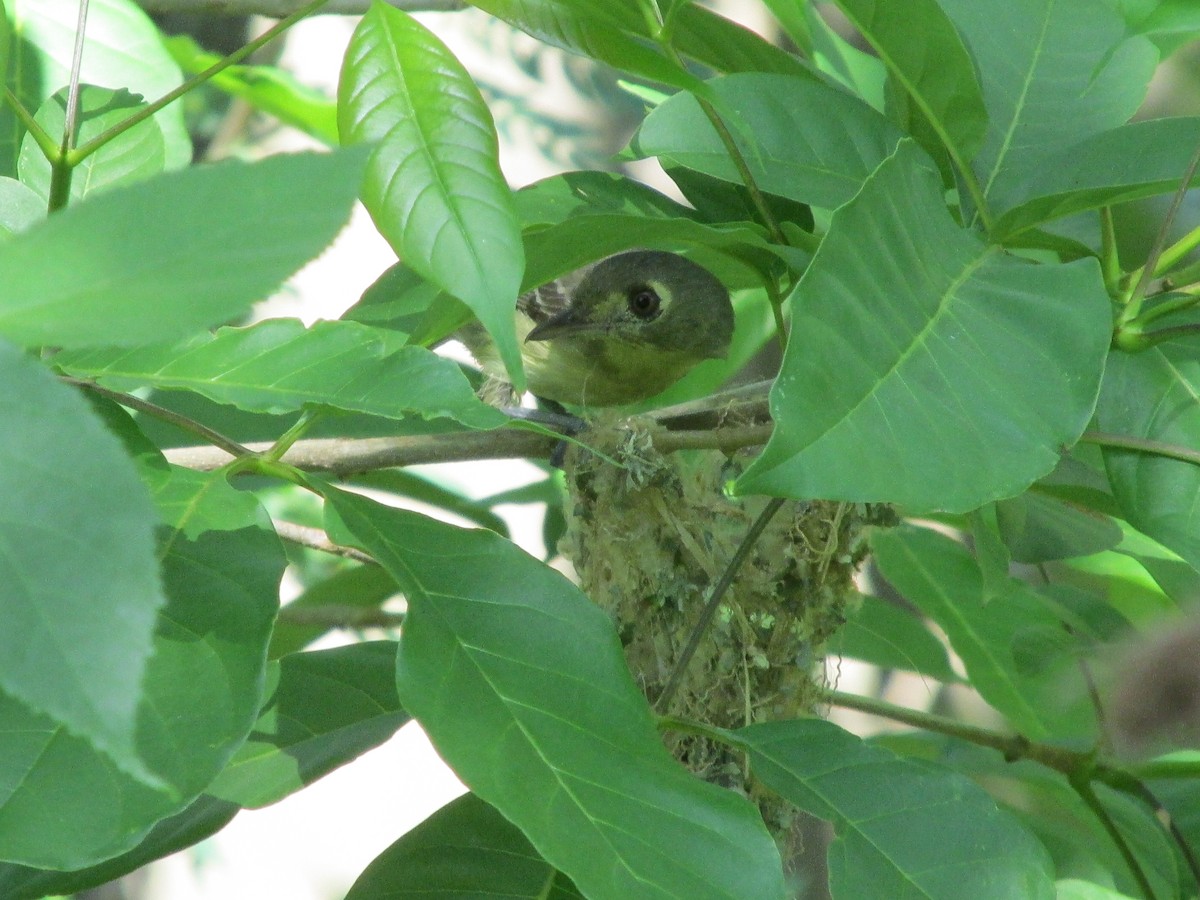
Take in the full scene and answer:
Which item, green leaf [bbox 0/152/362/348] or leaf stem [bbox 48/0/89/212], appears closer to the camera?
green leaf [bbox 0/152/362/348]

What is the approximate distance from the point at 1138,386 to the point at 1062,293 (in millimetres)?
271

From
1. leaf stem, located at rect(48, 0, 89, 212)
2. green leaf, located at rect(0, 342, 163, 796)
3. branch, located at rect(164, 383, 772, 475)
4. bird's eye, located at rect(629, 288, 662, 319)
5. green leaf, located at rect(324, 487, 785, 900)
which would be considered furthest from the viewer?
bird's eye, located at rect(629, 288, 662, 319)

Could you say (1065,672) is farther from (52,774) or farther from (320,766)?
(52,774)

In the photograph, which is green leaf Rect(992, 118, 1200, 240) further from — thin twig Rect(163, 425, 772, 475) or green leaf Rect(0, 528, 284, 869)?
green leaf Rect(0, 528, 284, 869)

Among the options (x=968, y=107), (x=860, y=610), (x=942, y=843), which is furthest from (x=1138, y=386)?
(x=860, y=610)

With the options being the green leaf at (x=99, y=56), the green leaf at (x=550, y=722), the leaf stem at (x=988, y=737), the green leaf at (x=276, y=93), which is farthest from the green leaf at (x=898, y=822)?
the green leaf at (x=276, y=93)

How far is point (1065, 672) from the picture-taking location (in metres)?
2.55

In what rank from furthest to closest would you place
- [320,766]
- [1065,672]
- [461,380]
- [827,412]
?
1. [1065,672]
2. [320,766]
3. [461,380]
4. [827,412]

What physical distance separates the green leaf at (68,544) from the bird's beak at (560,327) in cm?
264

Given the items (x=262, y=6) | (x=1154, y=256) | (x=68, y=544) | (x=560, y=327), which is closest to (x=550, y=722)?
(x=68, y=544)

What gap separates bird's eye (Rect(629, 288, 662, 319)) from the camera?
134 inches

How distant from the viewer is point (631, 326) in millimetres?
3412

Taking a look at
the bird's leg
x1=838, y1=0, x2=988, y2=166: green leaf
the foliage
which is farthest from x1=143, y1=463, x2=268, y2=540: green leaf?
the bird's leg

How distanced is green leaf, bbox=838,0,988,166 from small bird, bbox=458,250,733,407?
1.85m
